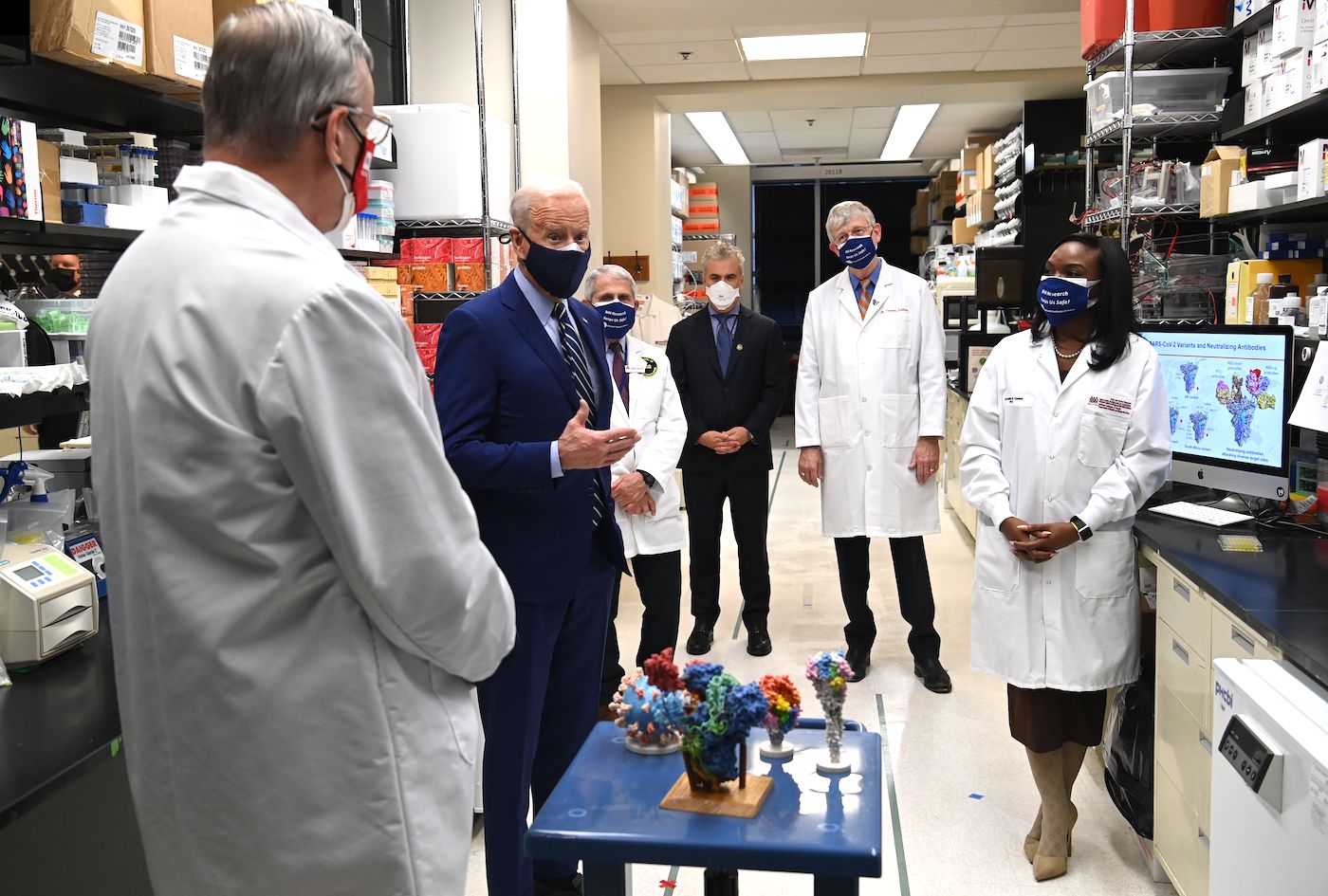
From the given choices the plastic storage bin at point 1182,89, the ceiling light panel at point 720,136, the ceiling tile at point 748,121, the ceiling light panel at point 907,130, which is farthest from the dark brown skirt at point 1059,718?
the ceiling tile at point 748,121

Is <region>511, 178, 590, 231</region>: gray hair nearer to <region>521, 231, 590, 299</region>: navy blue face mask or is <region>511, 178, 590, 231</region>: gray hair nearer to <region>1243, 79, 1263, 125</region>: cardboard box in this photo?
<region>521, 231, 590, 299</region>: navy blue face mask

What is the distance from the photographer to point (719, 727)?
5.51ft

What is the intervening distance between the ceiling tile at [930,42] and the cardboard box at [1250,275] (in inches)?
141

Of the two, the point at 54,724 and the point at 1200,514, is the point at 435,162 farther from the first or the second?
the point at 1200,514

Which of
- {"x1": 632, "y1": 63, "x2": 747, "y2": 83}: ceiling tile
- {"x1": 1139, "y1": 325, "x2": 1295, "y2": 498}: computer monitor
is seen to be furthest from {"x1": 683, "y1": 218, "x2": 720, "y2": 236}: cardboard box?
{"x1": 1139, "y1": 325, "x2": 1295, "y2": 498}: computer monitor

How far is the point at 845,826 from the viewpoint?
1.65m

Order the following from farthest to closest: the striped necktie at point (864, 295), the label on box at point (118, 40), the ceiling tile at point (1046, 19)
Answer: the ceiling tile at point (1046, 19), the striped necktie at point (864, 295), the label on box at point (118, 40)

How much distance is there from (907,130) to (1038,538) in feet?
29.7

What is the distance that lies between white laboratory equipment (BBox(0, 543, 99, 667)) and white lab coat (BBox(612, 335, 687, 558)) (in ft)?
6.21

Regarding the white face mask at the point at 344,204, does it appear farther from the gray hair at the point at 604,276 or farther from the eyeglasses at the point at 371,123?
the gray hair at the point at 604,276

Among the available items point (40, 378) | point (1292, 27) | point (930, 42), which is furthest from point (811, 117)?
point (40, 378)

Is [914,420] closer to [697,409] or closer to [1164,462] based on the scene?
[697,409]

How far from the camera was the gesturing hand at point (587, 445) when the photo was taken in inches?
85.0

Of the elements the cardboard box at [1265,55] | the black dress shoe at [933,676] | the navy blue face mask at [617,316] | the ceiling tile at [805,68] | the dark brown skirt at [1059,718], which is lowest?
the black dress shoe at [933,676]
